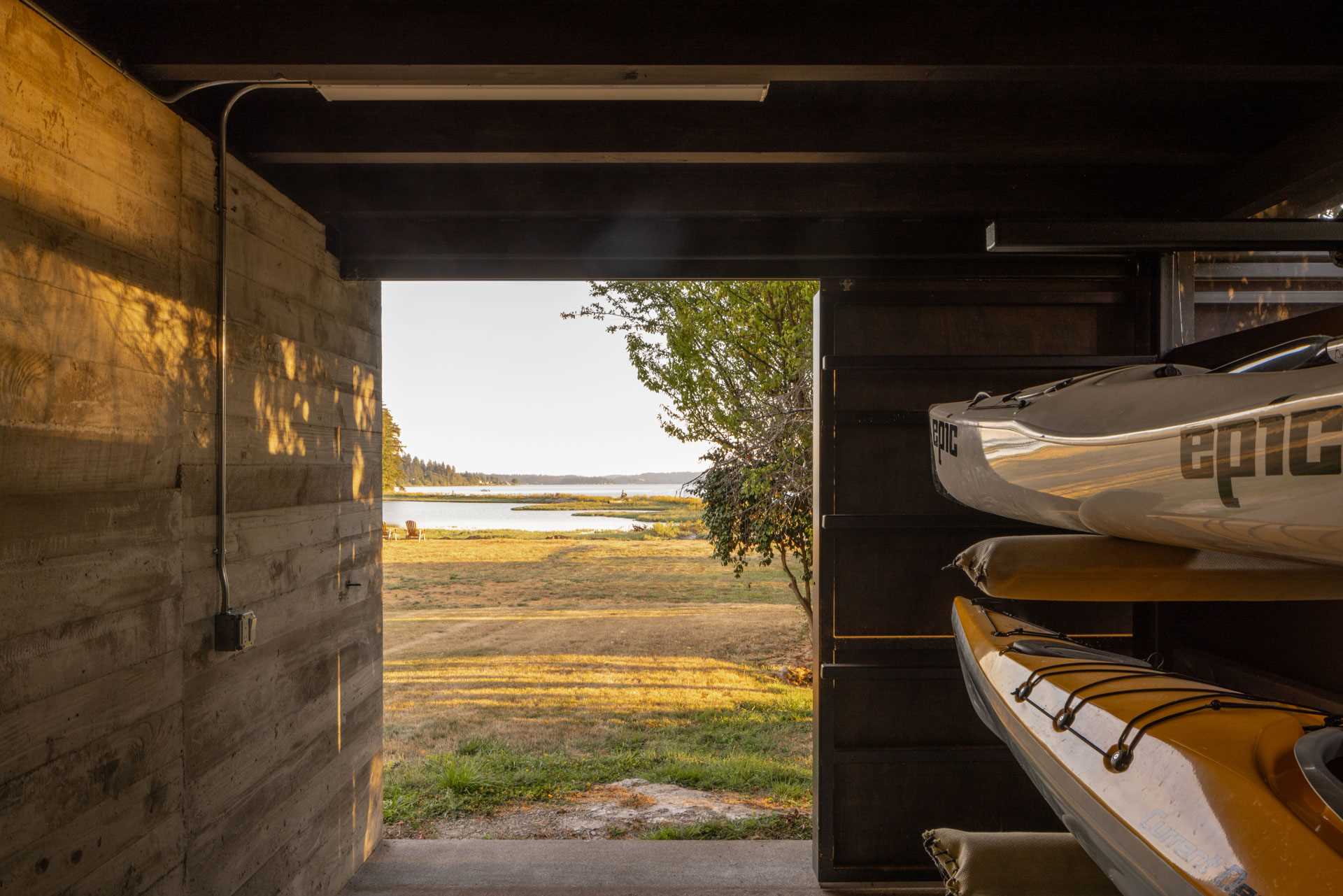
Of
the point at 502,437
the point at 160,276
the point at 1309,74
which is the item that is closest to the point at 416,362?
the point at 502,437

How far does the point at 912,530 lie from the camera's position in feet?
9.76

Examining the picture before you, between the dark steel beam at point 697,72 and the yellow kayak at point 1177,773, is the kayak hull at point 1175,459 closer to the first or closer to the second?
the yellow kayak at point 1177,773

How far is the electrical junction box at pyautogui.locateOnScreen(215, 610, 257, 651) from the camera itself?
2.05 meters

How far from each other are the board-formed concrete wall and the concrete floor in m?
0.38

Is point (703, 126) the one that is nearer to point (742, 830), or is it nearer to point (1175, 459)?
point (1175, 459)

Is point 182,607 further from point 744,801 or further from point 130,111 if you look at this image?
point 744,801

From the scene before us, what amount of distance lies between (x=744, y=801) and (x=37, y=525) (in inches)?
151

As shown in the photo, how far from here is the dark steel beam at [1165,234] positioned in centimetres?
200

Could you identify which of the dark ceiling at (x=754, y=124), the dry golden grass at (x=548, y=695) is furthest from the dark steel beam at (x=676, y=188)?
the dry golden grass at (x=548, y=695)

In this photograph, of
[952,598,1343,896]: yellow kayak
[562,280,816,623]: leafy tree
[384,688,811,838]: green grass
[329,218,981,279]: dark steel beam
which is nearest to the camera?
[952,598,1343,896]: yellow kayak

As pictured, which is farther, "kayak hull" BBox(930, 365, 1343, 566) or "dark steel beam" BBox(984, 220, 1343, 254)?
"dark steel beam" BBox(984, 220, 1343, 254)

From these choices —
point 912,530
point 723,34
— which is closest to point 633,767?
point 912,530

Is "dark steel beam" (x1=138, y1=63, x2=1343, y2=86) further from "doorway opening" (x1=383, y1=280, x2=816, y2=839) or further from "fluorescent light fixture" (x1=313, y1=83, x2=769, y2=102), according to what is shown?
"doorway opening" (x1=383, y1=280, x2=816, y2=839)

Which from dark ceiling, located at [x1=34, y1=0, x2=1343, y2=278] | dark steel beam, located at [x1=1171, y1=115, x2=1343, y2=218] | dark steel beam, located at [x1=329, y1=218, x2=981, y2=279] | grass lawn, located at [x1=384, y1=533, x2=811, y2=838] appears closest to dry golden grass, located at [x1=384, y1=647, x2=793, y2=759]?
grass lawn, located at [x1=384, y1=533, x2=811, y2=838]
